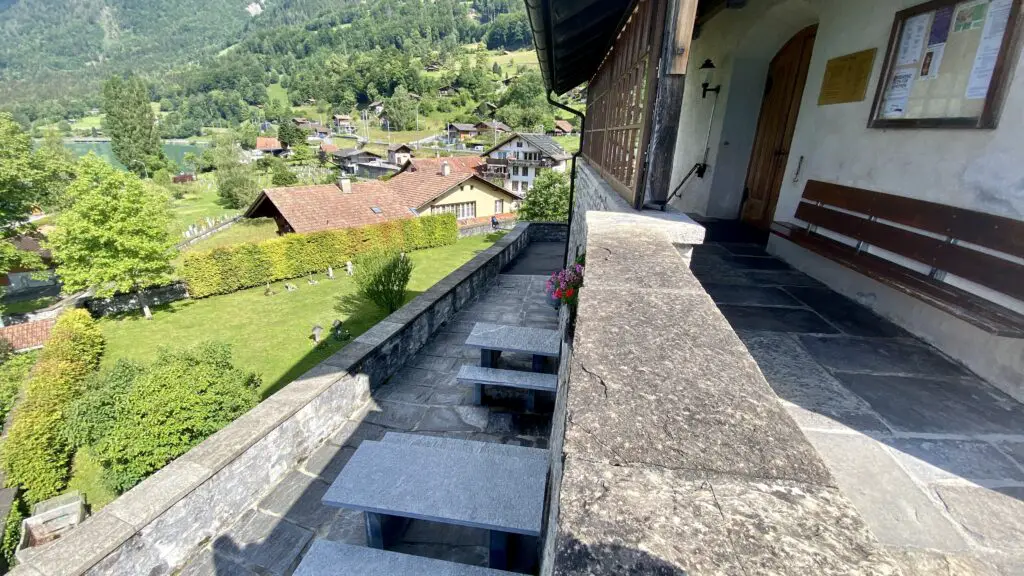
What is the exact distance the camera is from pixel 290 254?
19.7m

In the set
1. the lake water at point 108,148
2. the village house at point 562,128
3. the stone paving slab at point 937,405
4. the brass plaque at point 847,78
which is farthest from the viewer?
the lake water at point 108,148

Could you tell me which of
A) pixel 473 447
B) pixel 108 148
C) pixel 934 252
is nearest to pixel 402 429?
pixel 473 447

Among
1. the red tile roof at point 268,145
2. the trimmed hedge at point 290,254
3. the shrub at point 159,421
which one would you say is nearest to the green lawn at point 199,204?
the red tile roof at point 268,145

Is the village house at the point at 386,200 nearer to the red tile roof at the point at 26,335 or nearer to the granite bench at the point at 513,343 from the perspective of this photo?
the red tile roof at the point at 26,335

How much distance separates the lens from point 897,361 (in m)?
2.84

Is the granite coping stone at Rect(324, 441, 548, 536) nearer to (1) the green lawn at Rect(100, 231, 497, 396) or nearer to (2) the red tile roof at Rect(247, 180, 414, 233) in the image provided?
(1) the green lawn at Rect(100, 231, 497, 396)

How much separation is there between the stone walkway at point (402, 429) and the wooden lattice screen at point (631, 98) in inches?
102

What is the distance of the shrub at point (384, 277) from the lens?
10.6 m

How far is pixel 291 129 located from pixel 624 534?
8480 cm

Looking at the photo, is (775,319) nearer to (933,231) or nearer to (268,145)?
(933,231)

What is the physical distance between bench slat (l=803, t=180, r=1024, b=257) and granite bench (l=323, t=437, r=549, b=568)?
3172 mm

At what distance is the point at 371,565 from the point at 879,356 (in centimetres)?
367

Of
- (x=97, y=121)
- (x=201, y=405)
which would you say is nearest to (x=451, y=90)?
(x=201, y=405)

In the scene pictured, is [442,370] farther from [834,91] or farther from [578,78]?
[578,78]
